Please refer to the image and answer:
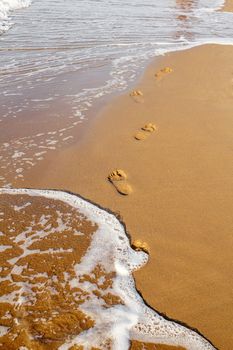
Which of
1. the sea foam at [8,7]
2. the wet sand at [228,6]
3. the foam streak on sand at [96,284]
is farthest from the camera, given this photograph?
the wet sand at [228,6]

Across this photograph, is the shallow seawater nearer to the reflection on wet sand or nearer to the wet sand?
the reflection on wet sand

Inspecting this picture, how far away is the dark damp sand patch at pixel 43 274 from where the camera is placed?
8.39 ft

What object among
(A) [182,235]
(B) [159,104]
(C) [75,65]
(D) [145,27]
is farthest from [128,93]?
(D) [145,27]

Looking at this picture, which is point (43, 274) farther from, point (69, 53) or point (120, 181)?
point (69, 53)

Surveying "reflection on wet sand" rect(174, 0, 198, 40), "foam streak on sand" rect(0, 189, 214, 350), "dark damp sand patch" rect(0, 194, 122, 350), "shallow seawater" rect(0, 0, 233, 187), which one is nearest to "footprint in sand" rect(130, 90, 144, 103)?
"shallow seawater" rect(0, 0, 233, 187)

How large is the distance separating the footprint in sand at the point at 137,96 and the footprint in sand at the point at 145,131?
3.48 feet

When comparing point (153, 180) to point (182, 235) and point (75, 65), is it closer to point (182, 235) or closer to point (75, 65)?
point (182, 235)

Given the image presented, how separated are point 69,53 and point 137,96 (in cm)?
318

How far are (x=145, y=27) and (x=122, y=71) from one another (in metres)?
4.35

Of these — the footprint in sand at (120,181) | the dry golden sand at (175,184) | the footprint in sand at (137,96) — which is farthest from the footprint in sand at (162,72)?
the footprint in sand at (120,181)

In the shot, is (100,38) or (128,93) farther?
(100,38)

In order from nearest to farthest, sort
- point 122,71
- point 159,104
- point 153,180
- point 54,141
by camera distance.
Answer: point 153,180 < point 54,141 < point 159,104 < point 122,71

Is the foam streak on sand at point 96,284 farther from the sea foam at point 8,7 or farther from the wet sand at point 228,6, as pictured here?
the wet sand at point 228,6

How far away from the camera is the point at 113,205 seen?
3822 mm
